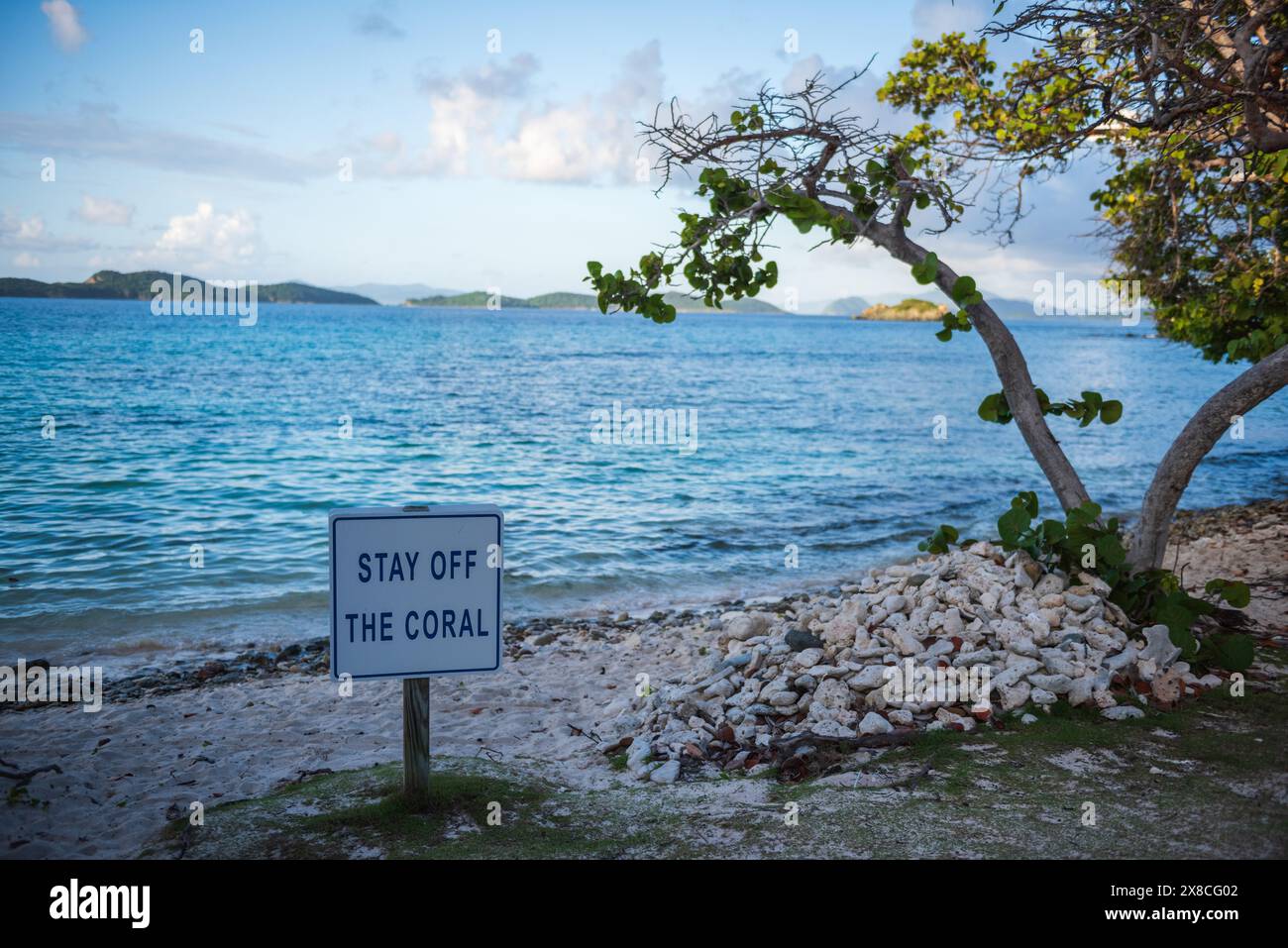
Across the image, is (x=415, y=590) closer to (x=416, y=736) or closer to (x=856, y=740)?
(x=416, y=736)

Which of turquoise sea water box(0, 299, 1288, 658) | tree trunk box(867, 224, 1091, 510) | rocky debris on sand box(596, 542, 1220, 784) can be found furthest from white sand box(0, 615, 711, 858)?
tree trunk box(867, 224, 1091, 510)

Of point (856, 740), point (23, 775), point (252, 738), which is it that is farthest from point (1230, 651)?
point (23, 775)

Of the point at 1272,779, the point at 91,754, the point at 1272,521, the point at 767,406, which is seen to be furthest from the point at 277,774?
the point at 767,406

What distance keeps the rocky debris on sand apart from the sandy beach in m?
0.57

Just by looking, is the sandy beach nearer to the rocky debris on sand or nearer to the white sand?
the white sand

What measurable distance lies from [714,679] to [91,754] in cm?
447

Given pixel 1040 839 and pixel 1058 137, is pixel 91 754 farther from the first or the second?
pixel 1058 137

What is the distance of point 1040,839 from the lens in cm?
389

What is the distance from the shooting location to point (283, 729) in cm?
698

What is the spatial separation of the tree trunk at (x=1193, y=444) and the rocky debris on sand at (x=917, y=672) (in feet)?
2.03

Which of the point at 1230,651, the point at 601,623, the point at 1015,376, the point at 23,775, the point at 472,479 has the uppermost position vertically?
the point at 1015,376

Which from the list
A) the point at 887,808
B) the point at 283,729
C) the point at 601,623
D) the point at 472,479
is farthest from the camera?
the point at 472,479

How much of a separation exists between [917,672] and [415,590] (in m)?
3.44

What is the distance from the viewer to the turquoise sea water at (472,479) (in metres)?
12.3
